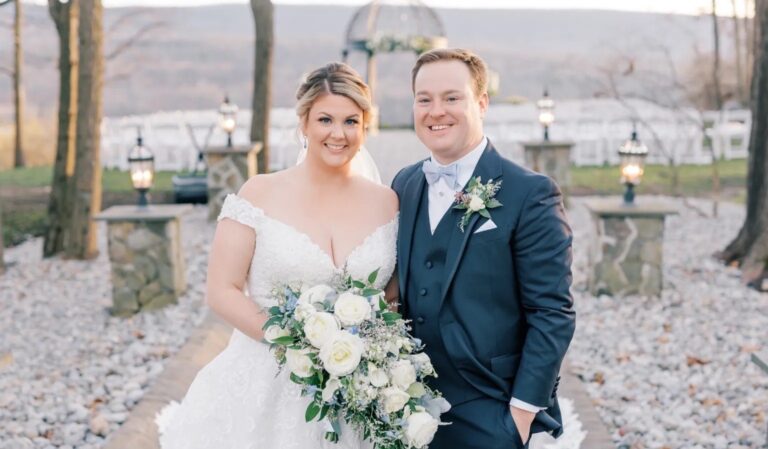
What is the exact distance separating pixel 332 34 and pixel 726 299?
54.3 m

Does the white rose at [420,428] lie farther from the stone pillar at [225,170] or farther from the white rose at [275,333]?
the stone pillar at [225,170]

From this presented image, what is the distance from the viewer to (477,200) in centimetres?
276

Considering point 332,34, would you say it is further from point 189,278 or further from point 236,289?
point 236,289

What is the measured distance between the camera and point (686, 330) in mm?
6617

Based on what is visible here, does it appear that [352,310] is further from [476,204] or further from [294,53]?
[294,53]

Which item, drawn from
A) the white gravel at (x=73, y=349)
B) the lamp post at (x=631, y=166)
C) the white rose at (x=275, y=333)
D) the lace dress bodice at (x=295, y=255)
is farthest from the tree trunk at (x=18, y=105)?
the white rose at (x=275, y=333)

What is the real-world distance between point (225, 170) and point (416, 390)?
30.2 ft

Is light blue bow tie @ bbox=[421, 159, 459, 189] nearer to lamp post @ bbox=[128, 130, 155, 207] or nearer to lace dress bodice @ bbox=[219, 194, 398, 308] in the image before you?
lace dress bodice @ bbox=[219, 194, 398, 308]

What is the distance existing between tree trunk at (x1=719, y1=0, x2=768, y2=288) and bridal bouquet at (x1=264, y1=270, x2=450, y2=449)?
606cm

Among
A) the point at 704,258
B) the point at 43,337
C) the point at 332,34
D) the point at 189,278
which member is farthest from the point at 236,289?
the point at 332,34

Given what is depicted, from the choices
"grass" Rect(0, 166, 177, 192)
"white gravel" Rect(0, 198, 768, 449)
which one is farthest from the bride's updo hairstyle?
"grass" Rect(0, 166, 177, 192)

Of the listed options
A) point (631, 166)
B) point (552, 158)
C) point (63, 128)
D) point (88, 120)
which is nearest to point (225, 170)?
point (63, 128)

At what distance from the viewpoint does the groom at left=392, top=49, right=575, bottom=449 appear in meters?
2.76

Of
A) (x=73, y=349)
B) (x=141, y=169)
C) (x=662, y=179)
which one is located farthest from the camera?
(x=662, y=179)
